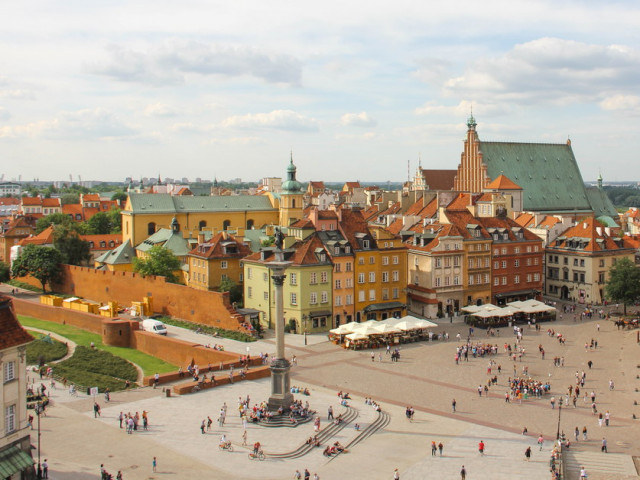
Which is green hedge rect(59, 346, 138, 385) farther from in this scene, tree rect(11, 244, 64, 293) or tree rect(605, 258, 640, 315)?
tree rect(605, 258, 640, 315)

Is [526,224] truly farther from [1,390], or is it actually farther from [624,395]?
[1,390]

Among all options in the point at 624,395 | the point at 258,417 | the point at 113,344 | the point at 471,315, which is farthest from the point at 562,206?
the point at 258,417

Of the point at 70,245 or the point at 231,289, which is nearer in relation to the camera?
the point at 231,289

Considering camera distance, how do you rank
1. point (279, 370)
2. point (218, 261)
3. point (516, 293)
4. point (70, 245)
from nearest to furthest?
point (279, 370), point (218, 261), point (516, 293), point (70, 245)

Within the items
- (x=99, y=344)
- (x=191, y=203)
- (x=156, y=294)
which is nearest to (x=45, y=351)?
(x=99, y=344)

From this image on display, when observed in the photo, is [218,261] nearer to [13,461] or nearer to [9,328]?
[9,328]

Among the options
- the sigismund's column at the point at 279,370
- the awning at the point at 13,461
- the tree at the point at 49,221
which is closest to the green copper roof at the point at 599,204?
the tree at the point at 49,221
